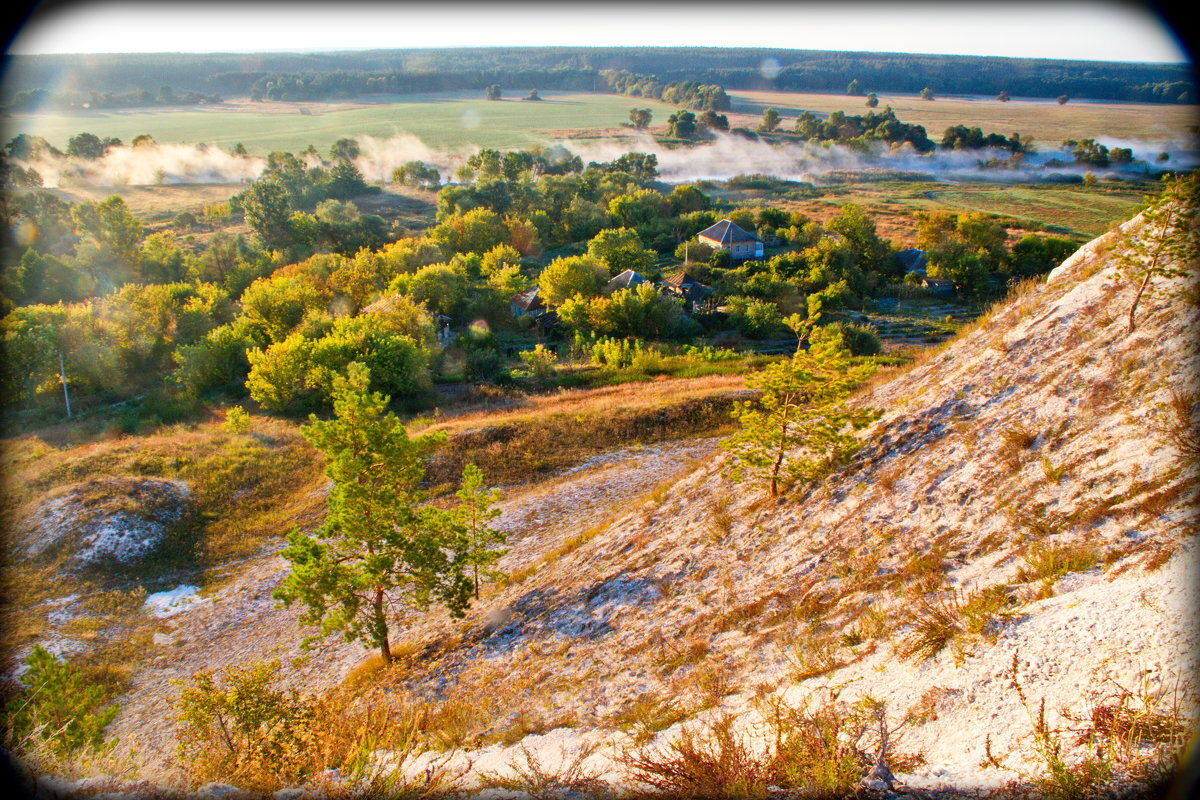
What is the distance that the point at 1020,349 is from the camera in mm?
9492

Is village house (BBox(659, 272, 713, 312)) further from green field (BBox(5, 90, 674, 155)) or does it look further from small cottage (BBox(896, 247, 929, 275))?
green field (BBox(5, 90, 674, 155))

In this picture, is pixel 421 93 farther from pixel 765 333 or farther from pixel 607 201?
pixel 765 333

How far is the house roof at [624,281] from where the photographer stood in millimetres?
37750

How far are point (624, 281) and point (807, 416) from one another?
3010 centimetres

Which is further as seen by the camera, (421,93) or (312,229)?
(421,93)

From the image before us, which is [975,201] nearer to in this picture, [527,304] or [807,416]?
[527,304]

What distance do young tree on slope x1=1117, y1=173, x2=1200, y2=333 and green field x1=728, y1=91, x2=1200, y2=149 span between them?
317ft

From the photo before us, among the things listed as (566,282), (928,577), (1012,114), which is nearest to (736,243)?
(566,282)

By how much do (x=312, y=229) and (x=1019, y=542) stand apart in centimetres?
5473

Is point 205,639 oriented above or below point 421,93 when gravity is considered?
below

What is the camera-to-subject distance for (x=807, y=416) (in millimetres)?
9125

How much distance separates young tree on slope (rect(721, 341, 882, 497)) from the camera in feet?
29.5

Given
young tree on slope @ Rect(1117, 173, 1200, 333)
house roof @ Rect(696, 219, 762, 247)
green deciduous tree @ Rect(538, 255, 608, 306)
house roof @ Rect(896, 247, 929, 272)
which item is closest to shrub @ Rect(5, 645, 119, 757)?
young tree on slope @ Rect(1117, 173, 1200, 333)

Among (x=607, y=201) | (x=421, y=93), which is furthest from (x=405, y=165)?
(x=421, y=93)
